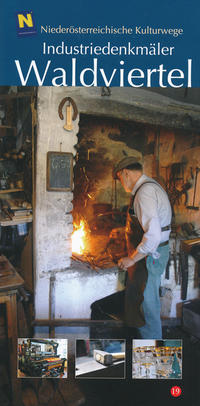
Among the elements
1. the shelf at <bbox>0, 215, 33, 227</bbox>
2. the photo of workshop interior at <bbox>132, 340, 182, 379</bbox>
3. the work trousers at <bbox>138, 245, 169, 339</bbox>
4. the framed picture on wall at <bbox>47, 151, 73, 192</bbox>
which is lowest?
the photo of workshop interior at <bbox>132, 340, 182, 379</bbox>

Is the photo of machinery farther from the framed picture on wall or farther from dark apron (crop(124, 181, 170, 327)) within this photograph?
the framed picture on wall

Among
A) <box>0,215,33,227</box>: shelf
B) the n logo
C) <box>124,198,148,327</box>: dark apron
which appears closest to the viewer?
the n logo

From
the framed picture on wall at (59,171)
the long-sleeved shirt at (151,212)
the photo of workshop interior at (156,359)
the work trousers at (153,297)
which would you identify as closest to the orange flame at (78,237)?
the framed picture on wall at (59,171)

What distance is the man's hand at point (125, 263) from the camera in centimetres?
264

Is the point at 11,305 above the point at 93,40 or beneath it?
beneath

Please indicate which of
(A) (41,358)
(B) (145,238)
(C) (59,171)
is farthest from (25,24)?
(A) (41,358)

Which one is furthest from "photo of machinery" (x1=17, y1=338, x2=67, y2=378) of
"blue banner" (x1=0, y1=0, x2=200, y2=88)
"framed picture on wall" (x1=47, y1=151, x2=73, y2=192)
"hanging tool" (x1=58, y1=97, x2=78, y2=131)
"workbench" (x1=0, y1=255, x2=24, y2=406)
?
"blue banner" (x1=0, y1=0, x2=200, y2=88)

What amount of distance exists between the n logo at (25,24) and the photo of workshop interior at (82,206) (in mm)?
481

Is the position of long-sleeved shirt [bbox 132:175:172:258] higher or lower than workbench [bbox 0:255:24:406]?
higher

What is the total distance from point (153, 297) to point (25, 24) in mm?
2681

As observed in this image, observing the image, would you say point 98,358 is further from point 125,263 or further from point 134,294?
point 125,263

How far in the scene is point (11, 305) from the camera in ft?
8.46

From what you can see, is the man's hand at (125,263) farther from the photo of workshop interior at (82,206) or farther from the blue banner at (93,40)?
the blue banner at (93,40)

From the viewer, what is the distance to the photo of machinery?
8.64 ft
